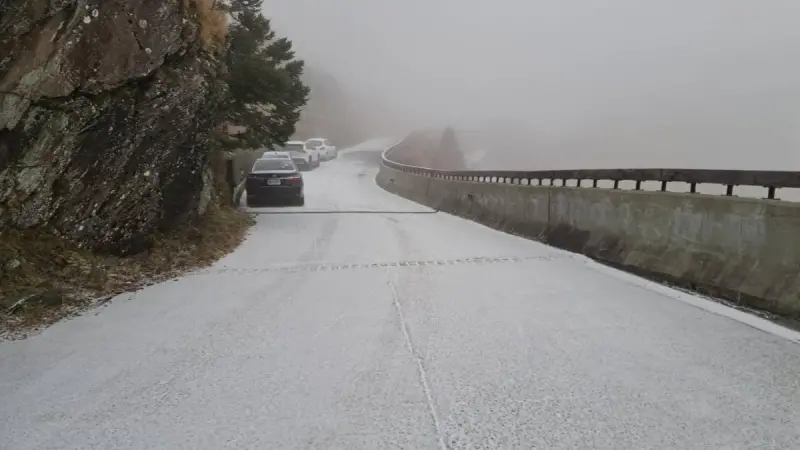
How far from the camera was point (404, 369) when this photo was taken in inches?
177

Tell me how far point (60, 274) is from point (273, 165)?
1244 cm

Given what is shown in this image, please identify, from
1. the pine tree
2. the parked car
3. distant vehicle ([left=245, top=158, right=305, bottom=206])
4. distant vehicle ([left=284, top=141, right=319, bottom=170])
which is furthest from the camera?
distant vehicle ([left=284, top=141, right=319, bottom=170])

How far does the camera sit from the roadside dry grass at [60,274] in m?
5.78

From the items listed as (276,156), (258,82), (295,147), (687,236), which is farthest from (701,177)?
(295,147)

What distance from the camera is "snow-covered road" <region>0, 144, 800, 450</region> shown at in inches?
137

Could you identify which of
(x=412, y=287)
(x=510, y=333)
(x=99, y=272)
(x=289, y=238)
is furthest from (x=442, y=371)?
(x=289, y=238)

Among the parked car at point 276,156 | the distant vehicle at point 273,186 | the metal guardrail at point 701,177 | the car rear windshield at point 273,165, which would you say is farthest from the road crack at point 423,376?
the parked car at point 276,156

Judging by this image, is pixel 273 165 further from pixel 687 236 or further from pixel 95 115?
pixel 687 236

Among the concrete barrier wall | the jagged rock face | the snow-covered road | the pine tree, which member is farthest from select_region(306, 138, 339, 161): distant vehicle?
the snow-covered road

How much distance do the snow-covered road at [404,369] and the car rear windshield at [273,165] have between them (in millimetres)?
11099

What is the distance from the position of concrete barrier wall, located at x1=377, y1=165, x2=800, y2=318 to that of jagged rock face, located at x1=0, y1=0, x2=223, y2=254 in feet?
21.9

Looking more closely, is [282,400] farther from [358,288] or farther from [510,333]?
[358,288]

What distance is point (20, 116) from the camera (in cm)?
676

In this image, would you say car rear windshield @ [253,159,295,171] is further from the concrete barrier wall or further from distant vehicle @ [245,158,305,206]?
the concrete barrier wall
